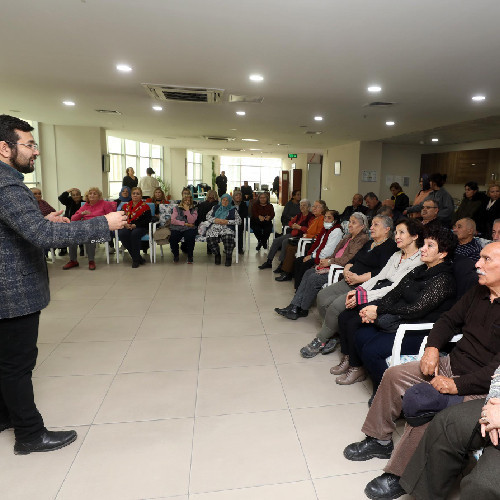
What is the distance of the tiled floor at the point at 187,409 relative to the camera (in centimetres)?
169

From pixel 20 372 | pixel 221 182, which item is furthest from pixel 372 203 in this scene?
pixel 221 182

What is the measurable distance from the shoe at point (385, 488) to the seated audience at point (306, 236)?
139 inches

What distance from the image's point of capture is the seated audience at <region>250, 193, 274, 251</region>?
678 centimetres

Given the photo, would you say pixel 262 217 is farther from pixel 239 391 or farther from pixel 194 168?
pixel 194 168

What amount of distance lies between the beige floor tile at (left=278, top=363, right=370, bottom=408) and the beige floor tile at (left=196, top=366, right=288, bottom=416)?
73mm

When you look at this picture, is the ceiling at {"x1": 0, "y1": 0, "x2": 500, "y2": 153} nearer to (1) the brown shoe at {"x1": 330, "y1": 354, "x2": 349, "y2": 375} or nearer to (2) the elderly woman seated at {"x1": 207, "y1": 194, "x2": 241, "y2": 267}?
(2) the elderly woman seated at {"x1": 207, "y1": 194, "x2": 241, "y2": 267}

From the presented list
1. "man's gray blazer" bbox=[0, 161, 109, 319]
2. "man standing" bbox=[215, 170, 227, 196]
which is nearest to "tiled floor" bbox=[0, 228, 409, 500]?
"man's gray blazer" bbox=[0, 161, 109, 319]

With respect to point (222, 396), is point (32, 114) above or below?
above

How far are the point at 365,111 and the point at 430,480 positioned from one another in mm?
5936

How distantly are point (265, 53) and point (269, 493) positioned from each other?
11.4 ft

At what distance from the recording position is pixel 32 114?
7.40 m

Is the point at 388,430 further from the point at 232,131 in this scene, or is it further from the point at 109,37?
the point at 232,131

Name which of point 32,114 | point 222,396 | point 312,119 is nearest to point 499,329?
point 222,396

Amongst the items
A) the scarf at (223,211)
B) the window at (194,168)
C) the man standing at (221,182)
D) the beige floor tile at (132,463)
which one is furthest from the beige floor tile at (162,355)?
the window at (194,168)
